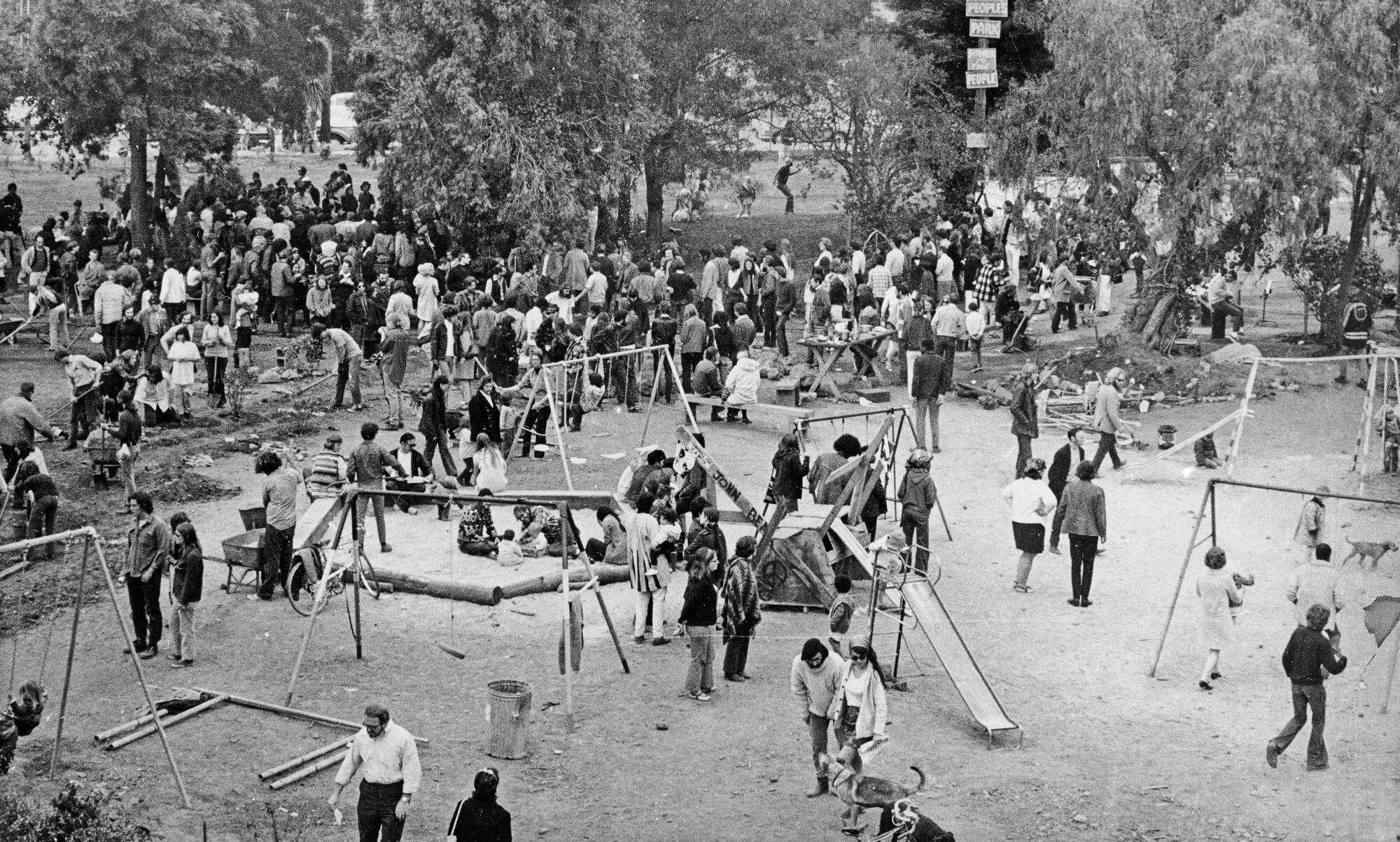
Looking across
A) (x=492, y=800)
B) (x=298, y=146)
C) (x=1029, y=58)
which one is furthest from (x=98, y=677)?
(x=298, y=146)

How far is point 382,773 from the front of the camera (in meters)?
12.1

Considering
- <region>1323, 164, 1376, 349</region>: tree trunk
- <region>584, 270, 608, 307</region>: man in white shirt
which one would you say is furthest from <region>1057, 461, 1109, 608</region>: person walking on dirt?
<region>584, 270, 608, 307</region>: man in white shirt

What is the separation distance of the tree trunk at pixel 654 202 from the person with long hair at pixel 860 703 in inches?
1007

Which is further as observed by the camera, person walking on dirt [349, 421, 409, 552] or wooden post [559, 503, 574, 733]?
person walking on dirt [349, 421, 409, 552]

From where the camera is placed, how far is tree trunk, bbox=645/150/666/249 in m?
37.8

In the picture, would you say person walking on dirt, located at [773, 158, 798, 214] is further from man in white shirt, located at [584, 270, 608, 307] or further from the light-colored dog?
the light-colored dog

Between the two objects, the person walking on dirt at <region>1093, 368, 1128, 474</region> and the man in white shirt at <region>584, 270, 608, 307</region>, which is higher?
the man in white shirt at <region>584, 270, 608, 307</region>

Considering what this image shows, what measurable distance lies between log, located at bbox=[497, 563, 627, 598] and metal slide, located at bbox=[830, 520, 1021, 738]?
2.77 m

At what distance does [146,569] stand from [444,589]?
3.08m

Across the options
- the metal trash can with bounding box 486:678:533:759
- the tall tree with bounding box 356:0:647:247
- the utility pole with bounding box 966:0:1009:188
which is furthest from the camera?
the utility pole with bounding box 966:0:1009:188

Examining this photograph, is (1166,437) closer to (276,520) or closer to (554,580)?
(554,580)

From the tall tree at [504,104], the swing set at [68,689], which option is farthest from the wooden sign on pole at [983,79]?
the swing set at [68,689]

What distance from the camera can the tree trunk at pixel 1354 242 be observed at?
27703 millimetres

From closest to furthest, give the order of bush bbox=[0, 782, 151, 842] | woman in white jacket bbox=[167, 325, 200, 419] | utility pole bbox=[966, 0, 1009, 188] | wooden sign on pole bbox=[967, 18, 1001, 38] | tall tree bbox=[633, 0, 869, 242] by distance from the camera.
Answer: bush bbox=[0, 782, 151, 842], woman in white jacket bbox=[167, 325, 200, 419], utility pole bbox=[966, 0, 1009, 188], wooden sign on pole bbox=[967, 18, 1001, 38], tall tree bbox=[633, 0, 869, 242]
